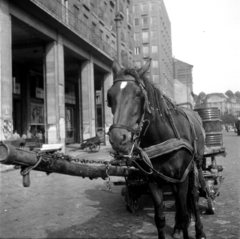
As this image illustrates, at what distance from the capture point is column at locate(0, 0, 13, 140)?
1260 centimetres

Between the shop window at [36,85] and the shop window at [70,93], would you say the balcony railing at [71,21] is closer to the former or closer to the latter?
the shop window at [36,85]

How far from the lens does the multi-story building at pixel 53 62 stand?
13.6m

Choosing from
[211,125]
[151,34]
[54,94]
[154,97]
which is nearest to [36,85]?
[54,94]

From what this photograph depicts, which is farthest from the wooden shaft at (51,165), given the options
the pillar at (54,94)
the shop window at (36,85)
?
the shop window at (36,85)

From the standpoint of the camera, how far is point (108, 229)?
439cm

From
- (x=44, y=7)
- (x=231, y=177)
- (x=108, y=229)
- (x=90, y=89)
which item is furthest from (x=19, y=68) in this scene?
(x=108, y=229)

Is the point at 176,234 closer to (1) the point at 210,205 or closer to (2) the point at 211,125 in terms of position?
(1) the point at 210,205

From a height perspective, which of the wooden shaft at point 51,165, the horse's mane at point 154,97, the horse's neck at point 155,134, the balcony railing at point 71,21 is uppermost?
the balcony railing at point 71,21

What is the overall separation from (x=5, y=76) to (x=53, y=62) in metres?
5.40

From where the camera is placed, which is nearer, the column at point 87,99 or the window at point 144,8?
the column at point 87,99

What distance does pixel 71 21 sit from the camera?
19781mm

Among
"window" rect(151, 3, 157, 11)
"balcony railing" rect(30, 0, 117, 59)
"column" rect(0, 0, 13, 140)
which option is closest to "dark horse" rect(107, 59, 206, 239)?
"column" rect(0, 0, 13, 140)

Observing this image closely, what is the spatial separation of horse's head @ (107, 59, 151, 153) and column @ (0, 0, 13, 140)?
10.7m

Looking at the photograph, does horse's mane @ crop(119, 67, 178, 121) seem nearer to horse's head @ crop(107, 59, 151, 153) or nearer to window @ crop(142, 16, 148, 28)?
horse's head @ crop(107, 59, 151, 153)
